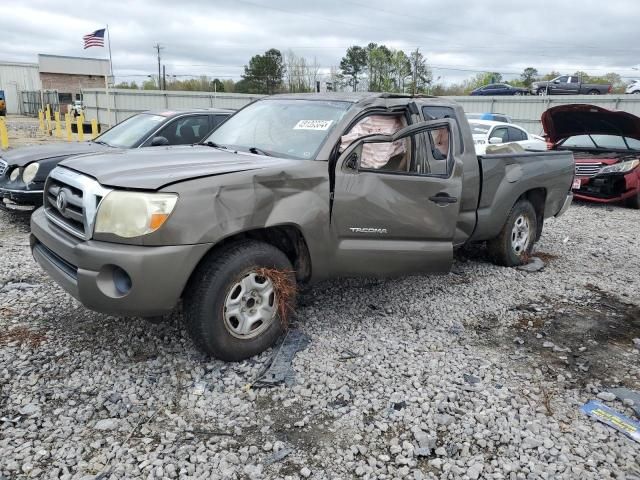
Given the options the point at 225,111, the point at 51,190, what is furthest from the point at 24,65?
the point at 51,190

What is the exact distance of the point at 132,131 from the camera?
720 cm

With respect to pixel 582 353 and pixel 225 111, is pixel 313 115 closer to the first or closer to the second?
pixel 582 353

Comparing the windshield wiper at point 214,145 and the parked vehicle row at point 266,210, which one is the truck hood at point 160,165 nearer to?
the parked vehicle row at point 266,210

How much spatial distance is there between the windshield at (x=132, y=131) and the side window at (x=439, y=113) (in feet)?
13.4

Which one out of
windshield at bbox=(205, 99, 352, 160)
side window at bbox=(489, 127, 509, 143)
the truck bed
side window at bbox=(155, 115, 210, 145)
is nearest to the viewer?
windshield at bbox=(205, 99, 352, 160)

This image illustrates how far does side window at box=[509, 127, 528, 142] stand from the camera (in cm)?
1372

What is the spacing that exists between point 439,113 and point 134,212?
295cm

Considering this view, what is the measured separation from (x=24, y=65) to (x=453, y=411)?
64.4 m

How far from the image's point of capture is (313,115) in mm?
4086

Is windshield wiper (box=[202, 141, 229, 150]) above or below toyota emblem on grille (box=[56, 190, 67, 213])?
above

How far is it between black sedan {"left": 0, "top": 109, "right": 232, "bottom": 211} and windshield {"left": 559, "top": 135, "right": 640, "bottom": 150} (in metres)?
7.41

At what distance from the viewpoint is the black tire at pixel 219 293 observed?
10.2 ft

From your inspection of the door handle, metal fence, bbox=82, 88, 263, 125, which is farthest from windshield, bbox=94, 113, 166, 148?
metal fence, bbox=82, 88, 263, 125

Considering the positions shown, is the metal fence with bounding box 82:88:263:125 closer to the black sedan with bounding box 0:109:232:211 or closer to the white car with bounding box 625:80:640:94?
the black sedan with bounding box 0:109:232:211
